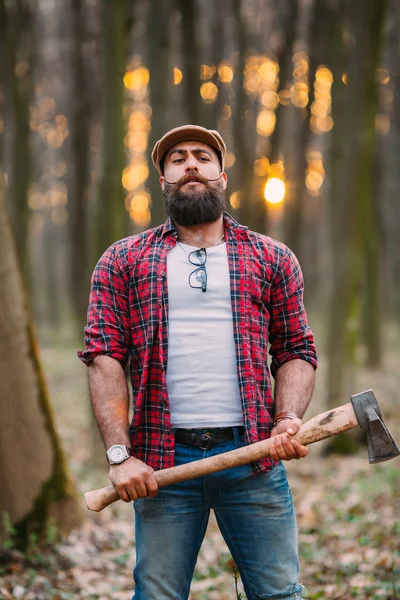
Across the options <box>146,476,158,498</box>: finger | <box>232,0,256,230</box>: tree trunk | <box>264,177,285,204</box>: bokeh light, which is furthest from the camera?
<box>264,177,285,204</box>: bokeh light

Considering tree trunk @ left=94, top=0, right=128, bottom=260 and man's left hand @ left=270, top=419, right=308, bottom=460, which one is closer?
man's left hand @ left=270, top=419, right=308, bottom=460

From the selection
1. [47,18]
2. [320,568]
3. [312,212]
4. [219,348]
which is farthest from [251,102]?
[219,348]

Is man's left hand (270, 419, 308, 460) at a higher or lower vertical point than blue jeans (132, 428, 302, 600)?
higher

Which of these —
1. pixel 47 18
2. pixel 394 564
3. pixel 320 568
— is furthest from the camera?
pixel 47 18

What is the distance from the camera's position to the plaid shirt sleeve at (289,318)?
300cm

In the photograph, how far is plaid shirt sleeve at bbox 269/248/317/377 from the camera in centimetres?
300

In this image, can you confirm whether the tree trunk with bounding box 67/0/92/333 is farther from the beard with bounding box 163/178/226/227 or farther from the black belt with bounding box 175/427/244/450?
the black belt with bounding box 175/427/244/450

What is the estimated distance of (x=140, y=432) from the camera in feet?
9.29

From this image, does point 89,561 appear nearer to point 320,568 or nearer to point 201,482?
point 320,568

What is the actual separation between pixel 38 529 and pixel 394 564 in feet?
8.28

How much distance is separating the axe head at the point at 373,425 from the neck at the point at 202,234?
94 centimetres

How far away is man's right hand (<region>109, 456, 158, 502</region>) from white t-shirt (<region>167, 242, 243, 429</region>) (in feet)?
0.84

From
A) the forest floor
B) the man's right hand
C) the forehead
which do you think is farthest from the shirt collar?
the forest floor

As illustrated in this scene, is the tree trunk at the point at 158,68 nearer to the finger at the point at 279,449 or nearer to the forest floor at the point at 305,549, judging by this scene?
the forest floor at the point at 305,549
